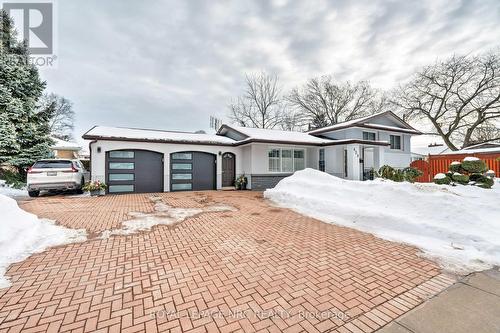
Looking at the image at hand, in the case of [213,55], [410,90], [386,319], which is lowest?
[386,319]

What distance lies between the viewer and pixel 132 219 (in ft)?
19.7

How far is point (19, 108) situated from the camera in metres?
12.4

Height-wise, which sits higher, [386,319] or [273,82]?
[273,82]

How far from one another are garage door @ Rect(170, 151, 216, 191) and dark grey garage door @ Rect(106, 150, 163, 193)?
744 mm

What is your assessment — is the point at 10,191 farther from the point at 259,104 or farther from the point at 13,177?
the point at 259,104

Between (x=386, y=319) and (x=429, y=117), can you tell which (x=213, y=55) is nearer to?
(x=386, y=319)

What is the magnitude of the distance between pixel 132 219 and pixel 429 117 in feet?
93.0

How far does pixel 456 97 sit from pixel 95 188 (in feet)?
98.7

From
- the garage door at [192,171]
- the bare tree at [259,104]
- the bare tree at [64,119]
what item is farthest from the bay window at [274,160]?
the bare tree at [64,119]

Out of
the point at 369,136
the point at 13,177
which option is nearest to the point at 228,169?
the point at 369,136

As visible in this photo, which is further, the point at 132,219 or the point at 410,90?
the point at 410,90

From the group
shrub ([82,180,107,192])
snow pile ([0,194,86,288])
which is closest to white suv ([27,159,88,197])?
shrub ([82,180,107,192])

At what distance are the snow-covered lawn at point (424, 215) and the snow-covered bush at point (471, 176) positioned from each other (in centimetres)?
91

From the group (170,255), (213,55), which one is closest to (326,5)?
(213,55)
